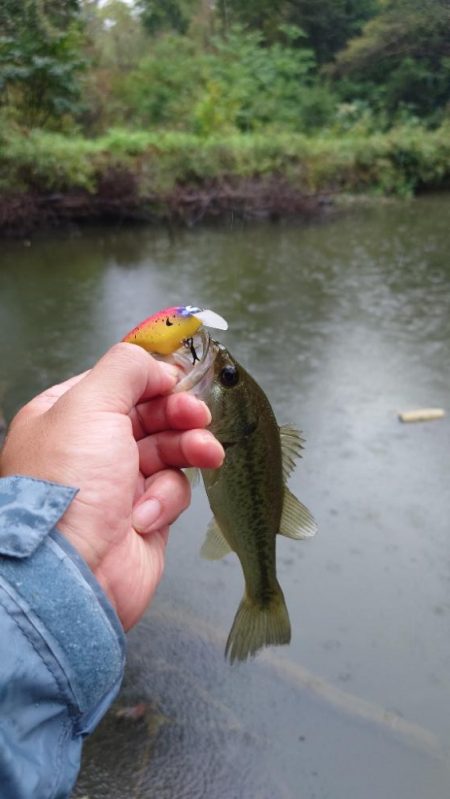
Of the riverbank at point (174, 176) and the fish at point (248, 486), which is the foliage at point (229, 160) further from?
the fish at point (248, 486)

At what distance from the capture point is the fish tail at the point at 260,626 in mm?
1876

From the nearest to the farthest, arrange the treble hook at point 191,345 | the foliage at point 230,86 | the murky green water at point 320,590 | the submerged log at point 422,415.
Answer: the treble hook at point 191,345 → the murky green water at point 320,590 → the submerged log at point 422,415 → the foliage at point 230,86

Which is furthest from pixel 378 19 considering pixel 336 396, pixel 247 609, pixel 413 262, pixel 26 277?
pixel 247 609

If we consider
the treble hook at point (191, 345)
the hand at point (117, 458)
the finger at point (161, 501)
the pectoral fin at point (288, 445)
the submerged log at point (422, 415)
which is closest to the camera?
the hand at point (117, 458)

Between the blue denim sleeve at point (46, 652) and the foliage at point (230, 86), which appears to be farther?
the foliage at point (230, 86)

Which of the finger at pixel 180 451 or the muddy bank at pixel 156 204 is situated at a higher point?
the finger at pixel 180 451

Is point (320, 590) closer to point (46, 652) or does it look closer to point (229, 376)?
point (229, 376)

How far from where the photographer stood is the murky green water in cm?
289

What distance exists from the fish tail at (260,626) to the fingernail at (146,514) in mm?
460

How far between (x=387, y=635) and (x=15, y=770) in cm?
282

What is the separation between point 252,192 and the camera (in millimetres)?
14852

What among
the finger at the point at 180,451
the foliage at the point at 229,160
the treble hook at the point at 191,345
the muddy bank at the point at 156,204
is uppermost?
the treble hook at the point at 191,345

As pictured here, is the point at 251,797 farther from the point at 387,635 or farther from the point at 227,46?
the point at 227,46

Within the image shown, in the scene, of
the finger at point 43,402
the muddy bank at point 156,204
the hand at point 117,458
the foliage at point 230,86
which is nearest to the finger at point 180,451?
the hand at point 117,458
